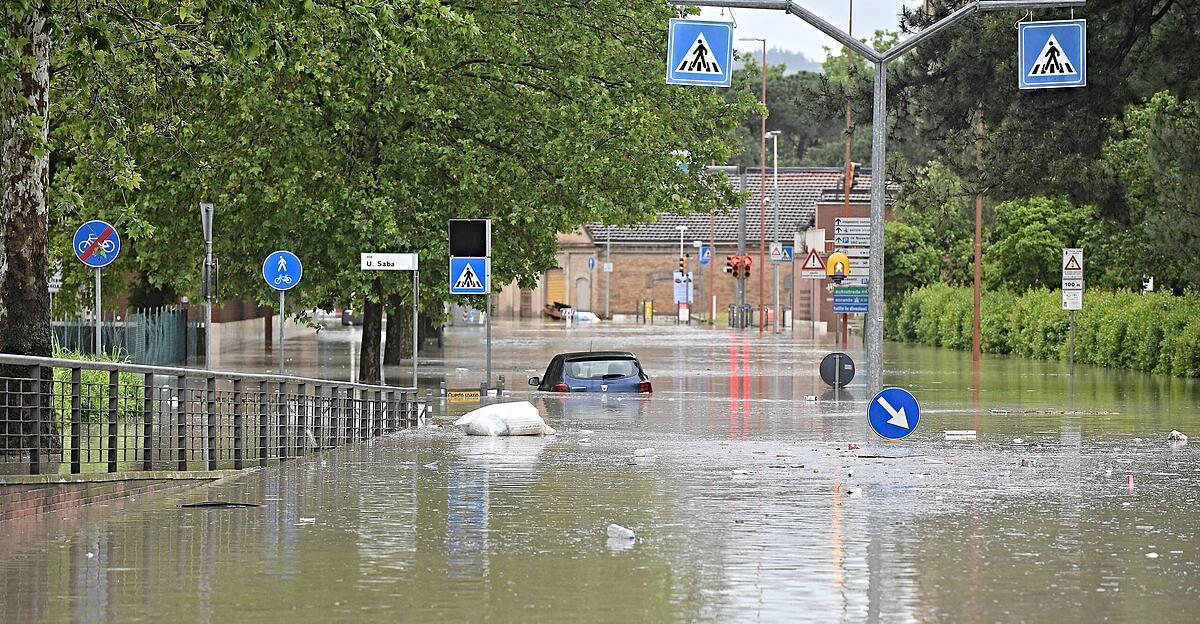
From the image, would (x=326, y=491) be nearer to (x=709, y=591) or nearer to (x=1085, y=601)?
(x=709, y=591)

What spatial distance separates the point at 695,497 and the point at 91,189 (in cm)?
2598

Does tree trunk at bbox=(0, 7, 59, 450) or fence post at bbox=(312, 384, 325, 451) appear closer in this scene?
tree trunk at bbox=(0, 7, 59, 450)

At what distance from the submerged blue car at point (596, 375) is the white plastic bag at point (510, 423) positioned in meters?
12.0

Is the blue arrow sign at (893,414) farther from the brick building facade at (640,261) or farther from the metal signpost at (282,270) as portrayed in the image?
the brick building facade at (640,261)

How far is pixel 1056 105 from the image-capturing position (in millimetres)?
39250

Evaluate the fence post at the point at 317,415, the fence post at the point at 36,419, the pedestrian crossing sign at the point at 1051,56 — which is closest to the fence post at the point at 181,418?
the fence post at the point at 36,419

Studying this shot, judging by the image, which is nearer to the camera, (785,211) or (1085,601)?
(1085,601)

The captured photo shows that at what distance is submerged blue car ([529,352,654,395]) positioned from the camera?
37.6 metres

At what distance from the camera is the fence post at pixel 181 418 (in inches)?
703

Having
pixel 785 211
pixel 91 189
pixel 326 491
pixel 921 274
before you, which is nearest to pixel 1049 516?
pixel 326 491

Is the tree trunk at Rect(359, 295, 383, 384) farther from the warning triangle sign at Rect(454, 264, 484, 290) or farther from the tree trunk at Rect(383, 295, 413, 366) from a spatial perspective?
the warning triangle sign at Rect(454, 264, 484, 290)

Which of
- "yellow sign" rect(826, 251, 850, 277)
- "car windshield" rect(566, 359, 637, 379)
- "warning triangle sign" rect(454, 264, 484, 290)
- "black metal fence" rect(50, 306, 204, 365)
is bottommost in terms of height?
"car windshield" rect(566, 359, 637, 379)

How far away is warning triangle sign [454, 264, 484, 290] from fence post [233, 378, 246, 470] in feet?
44.1

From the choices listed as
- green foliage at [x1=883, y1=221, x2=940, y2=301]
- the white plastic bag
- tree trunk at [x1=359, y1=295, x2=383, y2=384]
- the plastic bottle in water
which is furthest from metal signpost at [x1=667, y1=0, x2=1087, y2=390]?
green foliage at [x1=883, y1=221, x2=940, y2=301]
